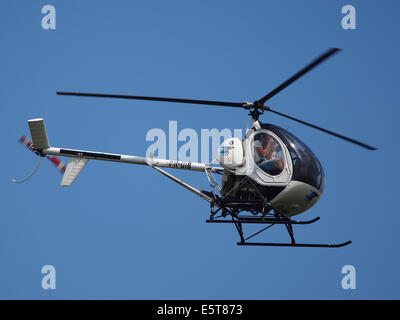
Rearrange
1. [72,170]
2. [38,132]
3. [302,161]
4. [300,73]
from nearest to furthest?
1. [300,73]
2. [302,161]
3. [72,170]
4. [38,132]

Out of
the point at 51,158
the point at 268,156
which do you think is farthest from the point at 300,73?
the point at 51,158

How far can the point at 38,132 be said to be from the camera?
15.0m

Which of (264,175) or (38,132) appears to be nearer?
(264,175)

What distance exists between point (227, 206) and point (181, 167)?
2.07 m

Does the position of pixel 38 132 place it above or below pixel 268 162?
above

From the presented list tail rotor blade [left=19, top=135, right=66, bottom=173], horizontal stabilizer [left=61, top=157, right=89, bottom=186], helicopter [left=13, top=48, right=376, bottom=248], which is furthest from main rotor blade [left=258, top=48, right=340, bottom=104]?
tail rotor blade [left=19, top=135, right=66, bottom=173]

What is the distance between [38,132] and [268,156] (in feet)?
21.3

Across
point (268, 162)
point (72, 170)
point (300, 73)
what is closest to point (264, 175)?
point (268, 162)

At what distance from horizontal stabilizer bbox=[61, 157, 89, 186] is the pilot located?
4966mm

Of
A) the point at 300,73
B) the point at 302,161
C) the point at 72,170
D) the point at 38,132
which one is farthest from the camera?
the point at 38,132

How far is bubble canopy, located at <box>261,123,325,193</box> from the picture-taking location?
40.1 ft

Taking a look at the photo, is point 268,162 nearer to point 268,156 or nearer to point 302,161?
point 268,156

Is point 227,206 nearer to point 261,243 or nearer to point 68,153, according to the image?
point 261,243

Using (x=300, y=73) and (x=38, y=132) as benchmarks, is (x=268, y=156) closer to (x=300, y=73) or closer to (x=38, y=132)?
(x=300, y=73)
